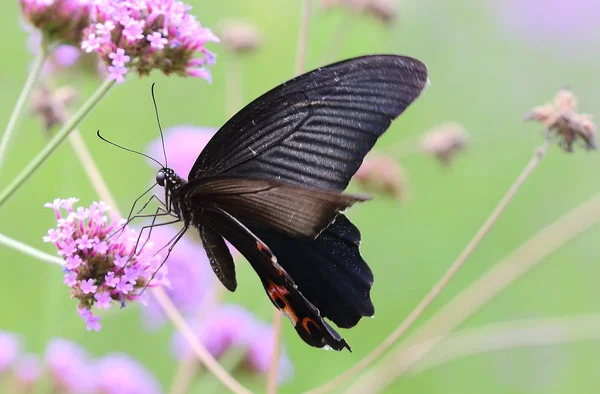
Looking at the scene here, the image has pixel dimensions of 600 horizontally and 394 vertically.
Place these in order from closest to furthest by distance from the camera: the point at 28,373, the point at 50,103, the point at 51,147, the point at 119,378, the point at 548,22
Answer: the point at 51,147, the point at 50,103, the point at 28,373, the point at 119,378, the point at 548,22

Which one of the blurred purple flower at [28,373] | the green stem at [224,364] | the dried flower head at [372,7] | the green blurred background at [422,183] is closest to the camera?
the blurred purple flower at [28,373]

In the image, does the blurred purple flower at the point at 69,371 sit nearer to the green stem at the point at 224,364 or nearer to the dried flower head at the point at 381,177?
the green stem at the point at 224,364

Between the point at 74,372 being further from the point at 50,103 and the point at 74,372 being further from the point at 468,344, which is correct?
the point at 468,344

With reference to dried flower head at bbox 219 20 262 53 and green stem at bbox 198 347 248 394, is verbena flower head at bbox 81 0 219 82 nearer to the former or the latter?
dried flower head at bbox 219 20 262 53

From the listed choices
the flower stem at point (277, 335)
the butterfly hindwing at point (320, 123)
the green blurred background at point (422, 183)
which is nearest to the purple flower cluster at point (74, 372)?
the green blurred background at point (422, 183)

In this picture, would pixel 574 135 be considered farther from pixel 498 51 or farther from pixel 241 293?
pixel 498 51

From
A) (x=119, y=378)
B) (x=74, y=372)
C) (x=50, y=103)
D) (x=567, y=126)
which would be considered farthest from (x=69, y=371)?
(x=567, y=126)
